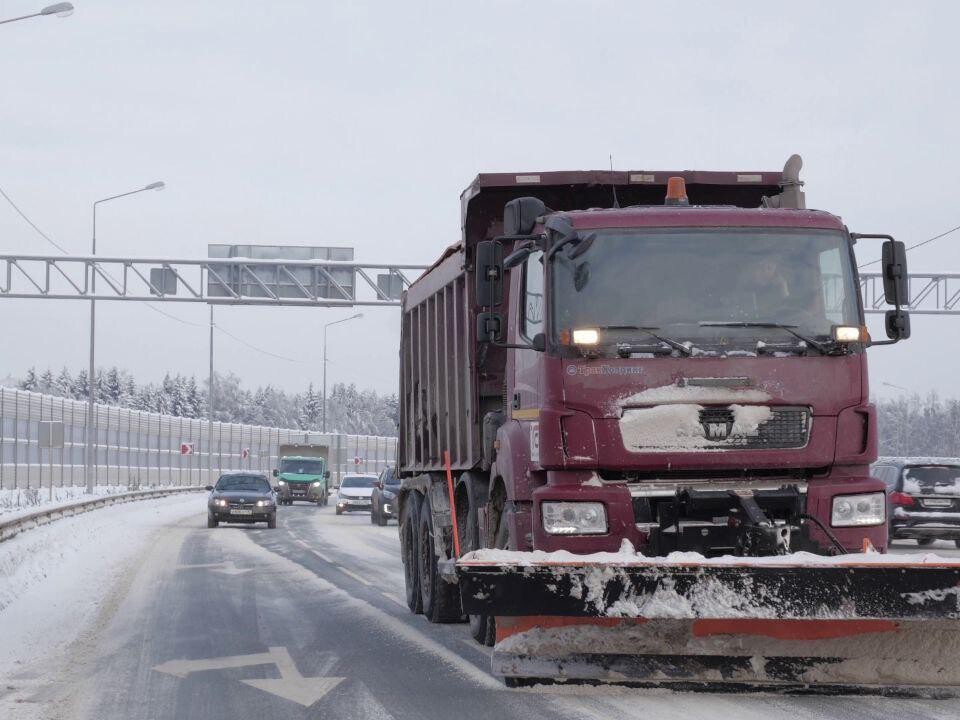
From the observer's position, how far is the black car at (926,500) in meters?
24.3

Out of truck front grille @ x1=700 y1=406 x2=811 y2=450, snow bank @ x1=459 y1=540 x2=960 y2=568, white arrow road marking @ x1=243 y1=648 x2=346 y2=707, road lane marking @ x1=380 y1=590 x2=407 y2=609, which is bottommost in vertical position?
white arrow road marking @ x1=243 y1=648 x2=346 y2=707

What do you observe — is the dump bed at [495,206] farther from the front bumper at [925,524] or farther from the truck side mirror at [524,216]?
the front bumper at [925,524]

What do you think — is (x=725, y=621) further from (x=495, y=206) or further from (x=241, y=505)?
(x=241, y=505)

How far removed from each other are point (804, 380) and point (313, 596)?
8.65 meters

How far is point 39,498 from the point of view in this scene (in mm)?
49656

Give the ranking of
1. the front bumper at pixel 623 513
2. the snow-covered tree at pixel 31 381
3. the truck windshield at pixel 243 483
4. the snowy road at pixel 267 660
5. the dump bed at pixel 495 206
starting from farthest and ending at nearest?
the snow-covered tree at pixel 31 381 < the truck windshield at pixel 243 483 < the dump bed at pixel 495 206 < the front bumper at pixel 623 513 < the snowy road at pixel 267 660

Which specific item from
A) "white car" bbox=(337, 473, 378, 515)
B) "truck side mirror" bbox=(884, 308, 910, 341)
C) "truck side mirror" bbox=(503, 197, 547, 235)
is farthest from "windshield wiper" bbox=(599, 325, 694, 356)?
"white car" bbox=(337, 473, 378, 515)

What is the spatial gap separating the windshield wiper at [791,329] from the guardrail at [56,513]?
1853 centimetres

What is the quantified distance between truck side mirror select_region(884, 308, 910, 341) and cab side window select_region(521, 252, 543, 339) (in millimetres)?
2346

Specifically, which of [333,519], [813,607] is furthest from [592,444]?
[333,519]

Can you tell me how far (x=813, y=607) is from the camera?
8.11 m

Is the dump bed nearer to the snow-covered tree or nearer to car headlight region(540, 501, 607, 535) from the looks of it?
car headlight region(540, 501, 607, 535)

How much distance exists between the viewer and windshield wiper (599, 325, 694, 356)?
9.08 m

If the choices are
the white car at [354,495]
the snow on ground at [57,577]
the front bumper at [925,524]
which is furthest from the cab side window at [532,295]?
the white car at [354,495]
